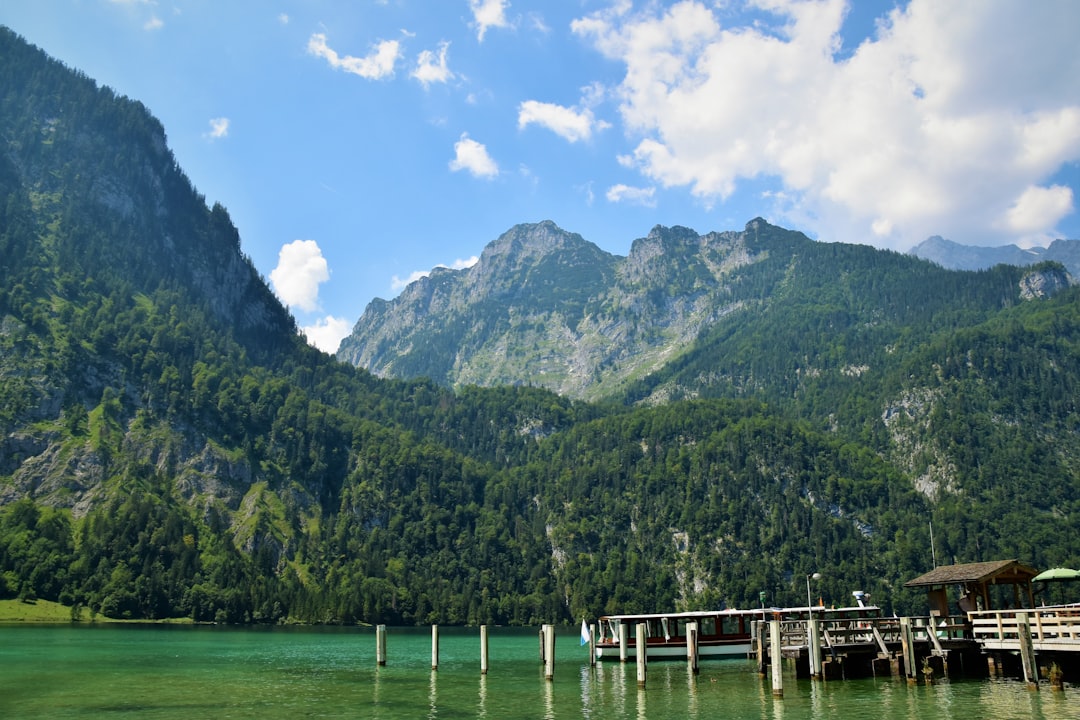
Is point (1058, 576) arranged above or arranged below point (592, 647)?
above

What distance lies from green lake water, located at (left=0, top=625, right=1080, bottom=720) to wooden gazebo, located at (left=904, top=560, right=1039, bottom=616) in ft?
35.7

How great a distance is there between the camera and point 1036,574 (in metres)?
71.2

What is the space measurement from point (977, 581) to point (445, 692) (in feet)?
146

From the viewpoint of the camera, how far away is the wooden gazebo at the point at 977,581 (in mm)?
70812

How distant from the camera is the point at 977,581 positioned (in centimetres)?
7106

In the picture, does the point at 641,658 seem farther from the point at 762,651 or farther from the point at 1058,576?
the point at 1058,576

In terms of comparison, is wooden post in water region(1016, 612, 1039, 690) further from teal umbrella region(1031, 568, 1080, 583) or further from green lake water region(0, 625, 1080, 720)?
teal umbrella region(1031, 568, 1080, 583)

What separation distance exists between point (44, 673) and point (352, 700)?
31.8m

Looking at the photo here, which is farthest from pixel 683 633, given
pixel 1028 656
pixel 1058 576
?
pixel 1028 656

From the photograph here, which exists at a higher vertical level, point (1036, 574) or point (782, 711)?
point (1036, 574)

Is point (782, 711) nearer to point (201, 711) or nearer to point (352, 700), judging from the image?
point (352, 700)

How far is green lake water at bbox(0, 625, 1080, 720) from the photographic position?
170ft

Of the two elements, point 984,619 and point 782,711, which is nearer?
point 782,711

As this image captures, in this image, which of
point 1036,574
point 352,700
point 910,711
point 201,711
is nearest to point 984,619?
point 1036,574
